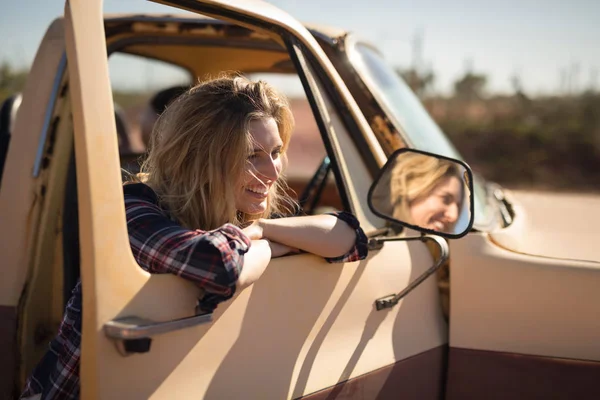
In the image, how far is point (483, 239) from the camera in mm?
2254

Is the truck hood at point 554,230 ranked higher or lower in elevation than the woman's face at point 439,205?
lower

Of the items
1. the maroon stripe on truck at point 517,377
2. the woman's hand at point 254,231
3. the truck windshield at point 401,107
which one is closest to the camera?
the woman's hand at point 254,231

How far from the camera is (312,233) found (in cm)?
184

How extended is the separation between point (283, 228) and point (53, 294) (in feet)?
3.81

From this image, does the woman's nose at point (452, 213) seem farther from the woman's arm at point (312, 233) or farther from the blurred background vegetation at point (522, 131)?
the blurred background vegetation at point (522, 131)

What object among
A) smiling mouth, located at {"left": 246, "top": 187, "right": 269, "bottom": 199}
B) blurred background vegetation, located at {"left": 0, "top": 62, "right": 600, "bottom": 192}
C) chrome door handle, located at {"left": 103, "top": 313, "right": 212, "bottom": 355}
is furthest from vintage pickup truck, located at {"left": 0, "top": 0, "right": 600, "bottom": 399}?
blurred background vegetation, located at {"left": 0, "top": 62, "right": 600, "bottom": 192}

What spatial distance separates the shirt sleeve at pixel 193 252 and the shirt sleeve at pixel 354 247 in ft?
1.38

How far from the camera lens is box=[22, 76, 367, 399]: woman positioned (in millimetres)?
1518

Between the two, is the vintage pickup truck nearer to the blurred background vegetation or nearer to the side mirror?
the side mirror

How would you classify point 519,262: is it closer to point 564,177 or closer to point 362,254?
point 362,254

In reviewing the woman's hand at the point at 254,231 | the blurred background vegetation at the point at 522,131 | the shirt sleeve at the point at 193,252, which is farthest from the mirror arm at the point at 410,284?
the blurred background vegetation at the point at 522,131

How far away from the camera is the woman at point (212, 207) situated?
1518 millimetres

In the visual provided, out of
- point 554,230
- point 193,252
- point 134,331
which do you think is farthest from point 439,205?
point 134,331

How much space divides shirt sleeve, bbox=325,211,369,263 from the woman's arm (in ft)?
0.04
